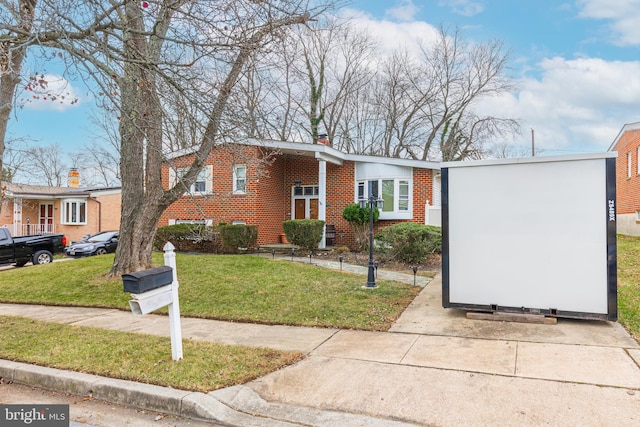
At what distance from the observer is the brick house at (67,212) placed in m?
25.7

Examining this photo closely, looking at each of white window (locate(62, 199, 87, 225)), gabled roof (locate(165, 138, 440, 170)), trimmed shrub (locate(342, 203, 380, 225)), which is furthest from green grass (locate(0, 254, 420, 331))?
white window (locate(62, 199, 87, 225))

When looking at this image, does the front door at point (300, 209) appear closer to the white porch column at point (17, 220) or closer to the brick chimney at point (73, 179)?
the white porch column at point (17, 220)

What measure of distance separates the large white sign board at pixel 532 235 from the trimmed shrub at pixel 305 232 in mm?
8745

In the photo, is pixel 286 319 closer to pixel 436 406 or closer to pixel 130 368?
pixel 130 368

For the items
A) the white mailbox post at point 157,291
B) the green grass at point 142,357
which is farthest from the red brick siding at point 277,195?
the white mailbox post at point 157,291

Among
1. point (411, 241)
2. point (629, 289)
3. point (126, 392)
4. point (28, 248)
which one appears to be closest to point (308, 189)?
point (411, 241)

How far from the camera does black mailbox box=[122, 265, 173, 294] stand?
13.6ft

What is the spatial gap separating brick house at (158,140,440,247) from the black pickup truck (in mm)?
4263

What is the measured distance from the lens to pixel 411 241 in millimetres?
12070

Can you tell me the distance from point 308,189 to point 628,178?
560 inches

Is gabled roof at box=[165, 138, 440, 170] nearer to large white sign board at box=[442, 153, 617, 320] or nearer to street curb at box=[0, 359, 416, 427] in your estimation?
large white sign board at box=[442, 153, 617, 320]

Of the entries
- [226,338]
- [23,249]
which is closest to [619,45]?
[226,338]

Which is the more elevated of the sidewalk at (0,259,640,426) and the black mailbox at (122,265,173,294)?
the black mailbox at (122,265,173,294)

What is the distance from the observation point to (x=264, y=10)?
6.15 m
